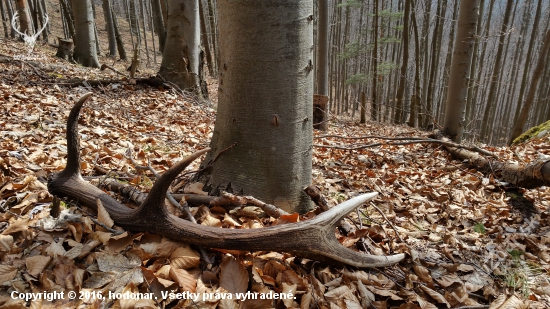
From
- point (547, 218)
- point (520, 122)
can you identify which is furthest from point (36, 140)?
point (520, 122)

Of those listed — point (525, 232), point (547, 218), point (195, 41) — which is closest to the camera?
point (525, 232)

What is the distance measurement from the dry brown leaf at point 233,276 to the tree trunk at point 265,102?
593 mm

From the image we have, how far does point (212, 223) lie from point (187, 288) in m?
0.42

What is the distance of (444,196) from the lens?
10.6 ft

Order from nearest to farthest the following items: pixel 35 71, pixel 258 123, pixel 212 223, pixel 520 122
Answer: pixel 212 223 → pixel 258 123 → pixel 35 71 → pixel 520 122

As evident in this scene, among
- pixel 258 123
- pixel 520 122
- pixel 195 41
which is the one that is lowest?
pixel 520 122

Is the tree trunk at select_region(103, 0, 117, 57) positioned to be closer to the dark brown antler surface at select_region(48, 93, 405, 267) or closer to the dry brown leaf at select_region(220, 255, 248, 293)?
the dark brown antler surface at select_region(48, 93, 405, 267)

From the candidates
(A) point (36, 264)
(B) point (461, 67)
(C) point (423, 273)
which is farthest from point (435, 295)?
(B) point (461, 67)

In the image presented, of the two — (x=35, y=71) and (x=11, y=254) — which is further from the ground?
(x=35, y=71)

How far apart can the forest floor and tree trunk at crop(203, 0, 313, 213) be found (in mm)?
279

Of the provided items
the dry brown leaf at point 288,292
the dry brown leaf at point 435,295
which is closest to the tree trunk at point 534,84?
the dry brown leaf at point 435,295

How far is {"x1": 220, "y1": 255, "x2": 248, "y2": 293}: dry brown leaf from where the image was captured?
1.37 meters

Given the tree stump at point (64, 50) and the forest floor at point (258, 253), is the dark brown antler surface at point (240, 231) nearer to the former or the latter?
the forest floor at point (258, 253)

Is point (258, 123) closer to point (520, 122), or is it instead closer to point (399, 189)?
point (399, 189)
